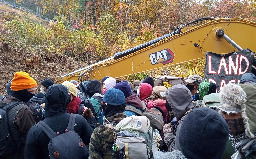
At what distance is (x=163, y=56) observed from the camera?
17.4ft

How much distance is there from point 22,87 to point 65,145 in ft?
4.61

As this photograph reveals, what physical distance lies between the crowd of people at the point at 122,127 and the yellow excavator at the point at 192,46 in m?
1.63

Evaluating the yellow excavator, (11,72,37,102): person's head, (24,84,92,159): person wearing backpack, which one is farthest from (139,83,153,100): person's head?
(24,84,92,159): person wearing backpack

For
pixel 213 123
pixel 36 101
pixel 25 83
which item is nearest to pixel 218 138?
pixel 213 123

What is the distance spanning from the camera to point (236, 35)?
515 cm

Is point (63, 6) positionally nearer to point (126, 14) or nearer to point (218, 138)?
point (126, 14)

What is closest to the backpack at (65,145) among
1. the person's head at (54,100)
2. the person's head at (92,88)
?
the person's head at (54,100)

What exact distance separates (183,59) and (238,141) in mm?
3313

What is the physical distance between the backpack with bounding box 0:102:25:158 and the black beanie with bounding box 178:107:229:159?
2168mm

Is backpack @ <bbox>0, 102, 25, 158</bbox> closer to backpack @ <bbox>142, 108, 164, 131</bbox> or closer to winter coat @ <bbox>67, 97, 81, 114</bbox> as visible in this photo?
winter coat @ <bbox>67, 97, 81, 114</bbox>

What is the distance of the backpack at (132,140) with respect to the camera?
7.05 feet

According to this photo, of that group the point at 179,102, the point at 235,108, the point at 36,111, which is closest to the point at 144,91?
the point at 179,102

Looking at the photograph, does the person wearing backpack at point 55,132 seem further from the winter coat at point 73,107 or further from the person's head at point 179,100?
the person's head at point 179,100

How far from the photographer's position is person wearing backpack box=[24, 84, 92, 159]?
2.33 metres
